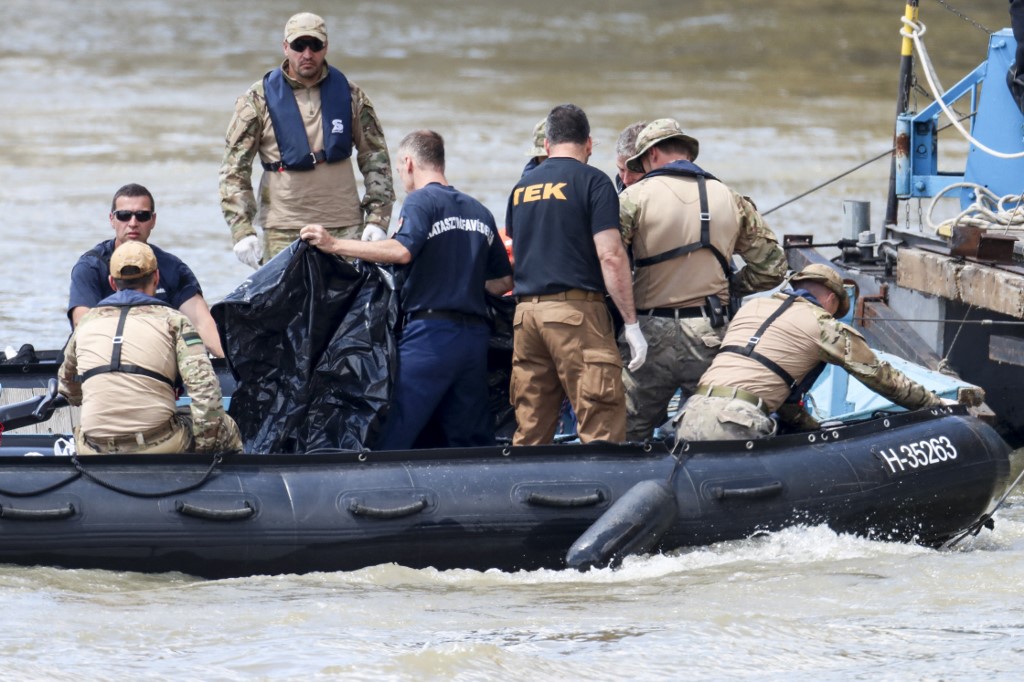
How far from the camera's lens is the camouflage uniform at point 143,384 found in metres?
5.96

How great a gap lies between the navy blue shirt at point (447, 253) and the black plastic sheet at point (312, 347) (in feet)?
0.62

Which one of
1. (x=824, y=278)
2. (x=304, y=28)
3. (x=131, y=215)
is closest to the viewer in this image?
(x=824, y=278)

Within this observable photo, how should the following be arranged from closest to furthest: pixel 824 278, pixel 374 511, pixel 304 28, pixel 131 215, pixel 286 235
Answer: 1. pixel 374 511
2. pixel 824 278
3. pixel 131 215
4. pixel 304 28
5. pixel 286 235

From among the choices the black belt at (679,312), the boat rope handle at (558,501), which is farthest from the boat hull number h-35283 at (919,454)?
the boat rope handle at (558,501)

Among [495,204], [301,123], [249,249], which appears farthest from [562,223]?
[495,204]

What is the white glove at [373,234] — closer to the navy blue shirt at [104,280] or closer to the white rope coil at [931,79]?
the navy blue shirt at [104,280]

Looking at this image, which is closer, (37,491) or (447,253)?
(37,491)

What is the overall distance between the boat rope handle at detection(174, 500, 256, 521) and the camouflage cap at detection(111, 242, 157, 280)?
2.84 ft

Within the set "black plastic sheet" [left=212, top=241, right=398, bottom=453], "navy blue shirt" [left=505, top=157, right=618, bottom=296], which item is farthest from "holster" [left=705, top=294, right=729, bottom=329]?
"black plastic sheet" [left=212, top=241, right=398, bottom=453]

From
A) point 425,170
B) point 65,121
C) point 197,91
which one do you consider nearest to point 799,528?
point 425,170

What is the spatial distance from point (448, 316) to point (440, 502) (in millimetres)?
771

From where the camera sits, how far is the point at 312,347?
6.59 metres

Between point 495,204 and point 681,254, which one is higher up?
point 495,204

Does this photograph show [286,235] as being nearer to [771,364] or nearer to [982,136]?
[771,364]
